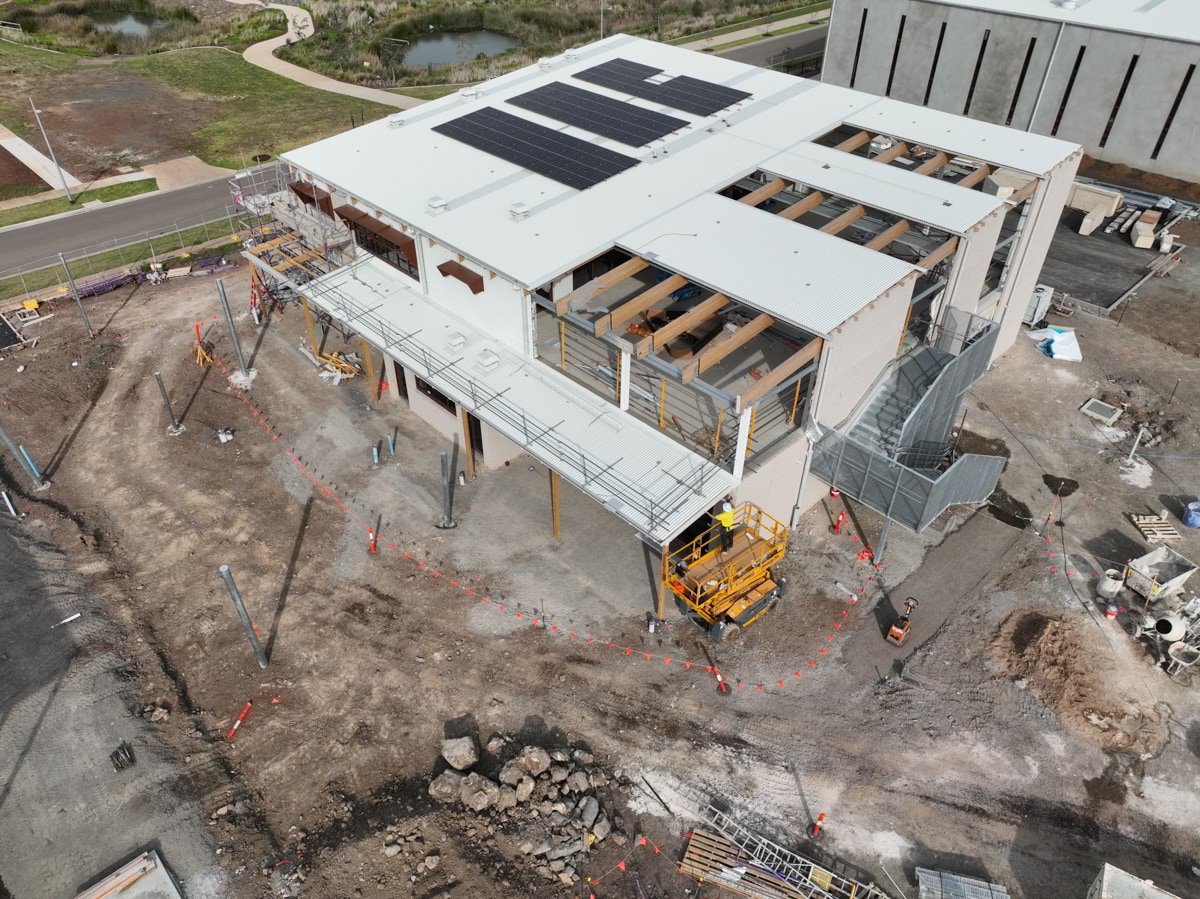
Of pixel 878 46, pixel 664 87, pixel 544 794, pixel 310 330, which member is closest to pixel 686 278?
pixel 544 794

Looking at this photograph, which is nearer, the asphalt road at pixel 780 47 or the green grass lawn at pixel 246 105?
the green grass lawn at pixel 246 105

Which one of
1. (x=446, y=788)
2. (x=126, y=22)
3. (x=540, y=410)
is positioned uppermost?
(x=540, y=410)

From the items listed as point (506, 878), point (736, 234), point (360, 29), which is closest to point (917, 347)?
point (736, 234)

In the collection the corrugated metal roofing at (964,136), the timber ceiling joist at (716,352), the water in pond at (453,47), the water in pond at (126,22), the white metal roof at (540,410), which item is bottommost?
the water in pond at (126,22)

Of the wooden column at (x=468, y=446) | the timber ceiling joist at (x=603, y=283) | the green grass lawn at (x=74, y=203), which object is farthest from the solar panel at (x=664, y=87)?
the green grass lawn at (x=74, y=203)

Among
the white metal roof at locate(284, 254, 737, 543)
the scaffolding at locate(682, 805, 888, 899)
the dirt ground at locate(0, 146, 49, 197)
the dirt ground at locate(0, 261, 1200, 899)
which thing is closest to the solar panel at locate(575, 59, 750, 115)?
the white metal roof at locate(284, 254, 737, 543)

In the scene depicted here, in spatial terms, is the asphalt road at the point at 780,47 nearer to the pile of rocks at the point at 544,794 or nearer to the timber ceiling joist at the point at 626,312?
the timber ceiling joist at the point at 626,312

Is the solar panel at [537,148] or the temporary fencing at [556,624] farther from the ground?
the solar panel at [537,148]

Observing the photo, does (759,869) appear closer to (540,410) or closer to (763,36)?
(540,410)
